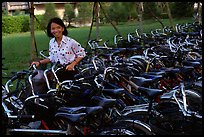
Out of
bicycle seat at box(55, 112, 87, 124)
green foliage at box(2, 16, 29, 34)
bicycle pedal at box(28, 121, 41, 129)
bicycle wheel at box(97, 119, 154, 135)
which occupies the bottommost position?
green foliage at box(2, 16, 29, 34)

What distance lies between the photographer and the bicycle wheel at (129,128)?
3286 mm

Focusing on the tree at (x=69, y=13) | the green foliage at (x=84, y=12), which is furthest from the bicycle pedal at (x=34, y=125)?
the tree at (x=69, y=13)

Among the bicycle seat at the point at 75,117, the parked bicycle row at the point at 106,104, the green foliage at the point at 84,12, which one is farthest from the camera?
the green foliage at the point at 84,12

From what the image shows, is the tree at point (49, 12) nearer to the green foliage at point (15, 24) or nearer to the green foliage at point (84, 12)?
the green foliage at point (84, 12)

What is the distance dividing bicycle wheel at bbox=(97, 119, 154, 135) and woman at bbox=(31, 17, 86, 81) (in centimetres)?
147

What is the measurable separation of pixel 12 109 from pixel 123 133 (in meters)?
1.45

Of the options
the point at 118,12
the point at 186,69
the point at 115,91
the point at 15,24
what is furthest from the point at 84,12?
the point at 115,91

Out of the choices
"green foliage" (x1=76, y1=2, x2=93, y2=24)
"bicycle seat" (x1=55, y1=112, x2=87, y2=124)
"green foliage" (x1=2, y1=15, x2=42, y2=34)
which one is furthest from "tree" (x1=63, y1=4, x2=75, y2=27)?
"bicycle seat" (x1=55, y1=112, x2=87, y2=124)

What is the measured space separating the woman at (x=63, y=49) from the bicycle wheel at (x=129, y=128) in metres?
1.47

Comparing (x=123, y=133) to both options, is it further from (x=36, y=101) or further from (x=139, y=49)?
(x=139, y=49)

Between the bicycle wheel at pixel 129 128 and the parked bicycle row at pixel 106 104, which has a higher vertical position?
the parked bicycle row at pixel 106 104

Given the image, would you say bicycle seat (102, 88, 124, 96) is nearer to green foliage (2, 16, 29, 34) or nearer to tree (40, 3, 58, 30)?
tree (40, 3, 58, 30)

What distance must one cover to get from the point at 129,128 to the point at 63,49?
1.85m

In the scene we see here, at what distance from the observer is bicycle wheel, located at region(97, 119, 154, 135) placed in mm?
3286
